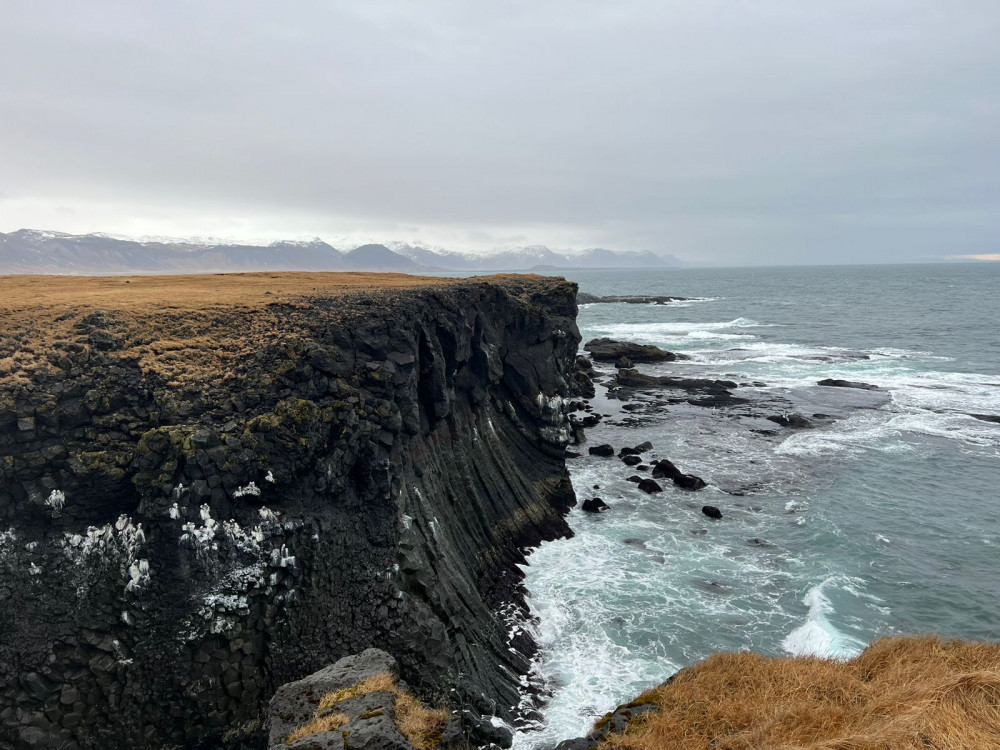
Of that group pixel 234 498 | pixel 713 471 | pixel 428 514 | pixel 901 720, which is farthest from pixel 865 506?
pixel 234 498

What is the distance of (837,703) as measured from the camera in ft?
40.4

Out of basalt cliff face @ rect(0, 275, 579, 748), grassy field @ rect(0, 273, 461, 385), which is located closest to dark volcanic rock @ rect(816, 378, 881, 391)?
basalt cliff face @ rect(0, 275, 579, 748)

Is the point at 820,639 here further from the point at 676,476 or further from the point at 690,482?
the point at 676,476

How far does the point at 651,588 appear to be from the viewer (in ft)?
91.7

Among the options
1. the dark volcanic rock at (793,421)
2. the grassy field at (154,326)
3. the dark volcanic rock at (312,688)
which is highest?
the grassy field at (154,326)

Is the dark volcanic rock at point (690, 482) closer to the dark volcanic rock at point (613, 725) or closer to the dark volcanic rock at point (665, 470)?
the dark volcanic rock at point (665, 470)

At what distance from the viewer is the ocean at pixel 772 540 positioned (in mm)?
23766

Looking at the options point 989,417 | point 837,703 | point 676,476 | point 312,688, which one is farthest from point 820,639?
point 989,417

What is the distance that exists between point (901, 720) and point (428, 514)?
1801 cm

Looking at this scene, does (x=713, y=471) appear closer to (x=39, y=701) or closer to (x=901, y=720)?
(x=901, y=720)

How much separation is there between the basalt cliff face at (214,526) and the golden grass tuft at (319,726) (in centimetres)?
609

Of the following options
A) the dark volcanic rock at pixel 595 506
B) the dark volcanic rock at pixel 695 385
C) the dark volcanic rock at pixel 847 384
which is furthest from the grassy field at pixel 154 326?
the dark volcanic rock at pixel 847 384

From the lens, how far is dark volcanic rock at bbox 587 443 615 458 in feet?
153

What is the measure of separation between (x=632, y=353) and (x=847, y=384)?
1146 inches
